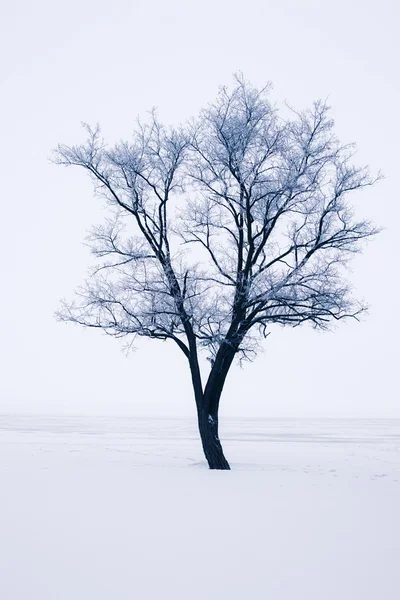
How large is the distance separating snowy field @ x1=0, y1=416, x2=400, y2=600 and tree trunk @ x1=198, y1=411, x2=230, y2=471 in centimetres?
108

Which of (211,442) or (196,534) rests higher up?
(211,442)

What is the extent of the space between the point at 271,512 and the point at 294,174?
9.78 meters

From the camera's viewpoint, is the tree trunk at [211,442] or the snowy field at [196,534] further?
the tree trunk at [211,442]

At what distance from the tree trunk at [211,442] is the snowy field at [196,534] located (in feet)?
3.56

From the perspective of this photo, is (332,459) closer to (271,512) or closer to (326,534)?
(271,512)

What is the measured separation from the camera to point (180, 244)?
17.4 meters

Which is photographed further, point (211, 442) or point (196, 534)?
point (211, 442)

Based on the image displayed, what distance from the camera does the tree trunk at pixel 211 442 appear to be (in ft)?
54.2

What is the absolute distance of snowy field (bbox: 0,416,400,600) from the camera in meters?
5.84

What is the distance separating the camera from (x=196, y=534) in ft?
26.1

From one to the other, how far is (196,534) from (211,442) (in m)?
8.79

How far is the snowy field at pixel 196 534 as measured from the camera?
5.84 metres

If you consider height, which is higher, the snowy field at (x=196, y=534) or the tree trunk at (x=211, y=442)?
the tree trunk at (x=211, y=442)

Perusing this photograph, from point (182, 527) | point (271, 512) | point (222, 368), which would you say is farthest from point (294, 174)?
point (182, 527)
